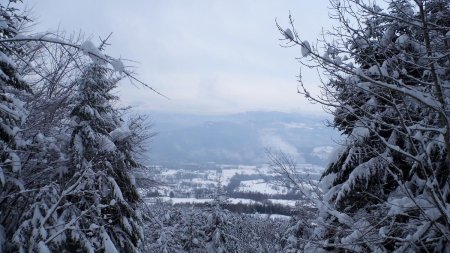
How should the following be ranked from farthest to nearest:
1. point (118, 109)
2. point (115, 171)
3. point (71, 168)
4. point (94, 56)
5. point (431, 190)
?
point (118, 109) → point (115, 171) → point (71, 168) → point (431, 190) → point (94, 56)

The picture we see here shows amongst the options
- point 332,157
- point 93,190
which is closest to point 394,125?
point 332,157

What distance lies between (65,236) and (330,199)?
6645mm

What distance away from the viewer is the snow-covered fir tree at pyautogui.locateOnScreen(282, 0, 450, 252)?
4.82 m

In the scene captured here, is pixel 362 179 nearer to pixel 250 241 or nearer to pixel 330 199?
pixel 330 199

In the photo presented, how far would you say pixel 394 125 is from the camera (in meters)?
5.31

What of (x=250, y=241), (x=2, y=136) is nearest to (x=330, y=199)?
(x=2, y=136)

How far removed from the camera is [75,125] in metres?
10.6

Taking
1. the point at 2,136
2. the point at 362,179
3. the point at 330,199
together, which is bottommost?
the point at 330,199

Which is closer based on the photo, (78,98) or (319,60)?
(319,60)

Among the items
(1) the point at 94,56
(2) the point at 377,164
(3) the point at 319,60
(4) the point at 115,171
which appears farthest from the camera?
(4) the point at 115,171

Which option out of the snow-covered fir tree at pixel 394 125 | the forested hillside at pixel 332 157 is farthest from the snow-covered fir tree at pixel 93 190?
the snow-covered fir tree at pixel 394 125

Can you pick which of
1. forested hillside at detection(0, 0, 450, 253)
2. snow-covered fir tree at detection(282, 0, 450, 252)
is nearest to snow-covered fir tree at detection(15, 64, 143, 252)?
forested hillside at detection(0, 0, 450, 253)

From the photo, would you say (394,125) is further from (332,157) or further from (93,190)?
(93,190)

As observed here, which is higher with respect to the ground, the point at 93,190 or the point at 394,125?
the point at 394,125
